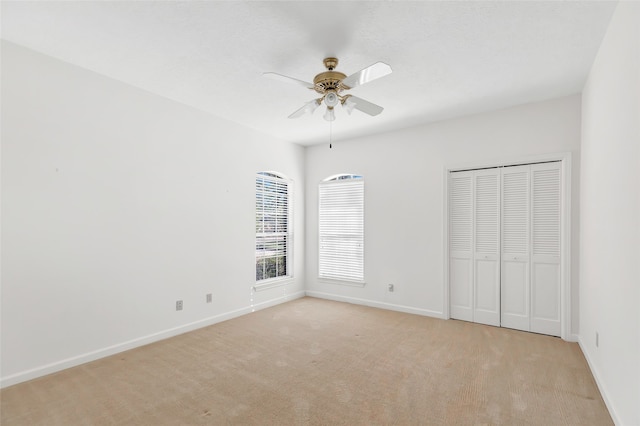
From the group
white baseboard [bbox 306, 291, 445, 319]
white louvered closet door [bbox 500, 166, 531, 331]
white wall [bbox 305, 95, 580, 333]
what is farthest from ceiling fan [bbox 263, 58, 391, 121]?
white baseboard [bbox 306, 291, 445, 319]

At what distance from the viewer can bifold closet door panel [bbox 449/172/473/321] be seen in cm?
437

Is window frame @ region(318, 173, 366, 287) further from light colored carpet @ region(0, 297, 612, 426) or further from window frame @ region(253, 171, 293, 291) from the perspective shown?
light colored carpet @ region(0, 297, 612, 426)

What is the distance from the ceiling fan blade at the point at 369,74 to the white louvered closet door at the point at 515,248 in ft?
→ 8.42

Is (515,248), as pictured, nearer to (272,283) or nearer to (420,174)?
(420,174)

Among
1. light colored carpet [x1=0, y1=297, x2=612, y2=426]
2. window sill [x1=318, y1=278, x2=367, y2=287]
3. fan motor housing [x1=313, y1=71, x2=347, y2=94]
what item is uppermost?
fan motor housing [x1=313, y1=71, x2=347, y2=94]

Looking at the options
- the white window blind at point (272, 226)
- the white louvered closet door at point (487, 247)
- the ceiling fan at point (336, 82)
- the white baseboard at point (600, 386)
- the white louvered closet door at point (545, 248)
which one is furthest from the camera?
the white window blind at point (272, 226)

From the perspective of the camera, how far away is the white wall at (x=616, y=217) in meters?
1.82

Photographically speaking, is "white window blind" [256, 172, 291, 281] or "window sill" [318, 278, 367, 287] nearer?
"white window blind" [256, 172, 291, 281]

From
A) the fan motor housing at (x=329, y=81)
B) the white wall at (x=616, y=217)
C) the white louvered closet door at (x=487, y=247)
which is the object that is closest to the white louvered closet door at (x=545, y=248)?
the white louvered closet door at (x=487, y=247)

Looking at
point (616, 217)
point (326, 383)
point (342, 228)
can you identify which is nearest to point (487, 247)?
point (616, 217)

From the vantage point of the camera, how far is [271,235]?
5.38 m

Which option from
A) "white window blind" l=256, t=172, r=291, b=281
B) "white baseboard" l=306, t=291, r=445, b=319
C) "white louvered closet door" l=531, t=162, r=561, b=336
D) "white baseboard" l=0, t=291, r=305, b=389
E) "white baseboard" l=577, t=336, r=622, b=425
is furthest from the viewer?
"white window blind" l=256, t=172, r=291, b=281

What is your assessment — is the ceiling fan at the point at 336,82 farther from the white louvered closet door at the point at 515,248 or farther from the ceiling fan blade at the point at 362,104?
the white louvered closet door at the point at 515,248

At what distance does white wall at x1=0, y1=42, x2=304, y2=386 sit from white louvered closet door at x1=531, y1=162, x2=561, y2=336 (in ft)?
12.7
